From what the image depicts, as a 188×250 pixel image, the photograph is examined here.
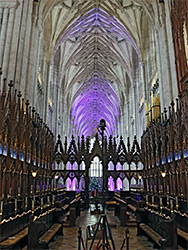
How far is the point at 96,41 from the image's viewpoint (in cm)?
2861

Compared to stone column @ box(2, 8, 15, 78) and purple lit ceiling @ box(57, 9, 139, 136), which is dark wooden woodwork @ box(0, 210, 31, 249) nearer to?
stone column @ box(2, 8, 15, 78)

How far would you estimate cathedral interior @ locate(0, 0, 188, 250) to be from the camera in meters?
6.50

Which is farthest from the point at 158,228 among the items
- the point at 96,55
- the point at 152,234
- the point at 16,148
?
the point at 96,55

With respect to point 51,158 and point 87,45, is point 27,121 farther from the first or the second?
point 87,45

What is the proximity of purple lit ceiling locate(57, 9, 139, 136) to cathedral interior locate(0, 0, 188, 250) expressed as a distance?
0.16 metres

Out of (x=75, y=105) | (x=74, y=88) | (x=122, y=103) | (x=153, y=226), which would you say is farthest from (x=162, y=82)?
(x=75, y=105)

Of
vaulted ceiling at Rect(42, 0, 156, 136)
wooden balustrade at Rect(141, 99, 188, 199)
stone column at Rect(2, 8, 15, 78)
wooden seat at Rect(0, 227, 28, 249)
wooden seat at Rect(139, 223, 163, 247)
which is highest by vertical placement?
vaulted ceiling at Rect(42, 0, 156, 136)

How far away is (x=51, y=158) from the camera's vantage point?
16250 mm

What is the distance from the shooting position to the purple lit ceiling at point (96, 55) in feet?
78.8

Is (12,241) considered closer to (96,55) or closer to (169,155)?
(169,155)

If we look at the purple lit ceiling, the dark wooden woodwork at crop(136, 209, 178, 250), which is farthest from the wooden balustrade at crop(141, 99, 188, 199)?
the purple lit ceiling

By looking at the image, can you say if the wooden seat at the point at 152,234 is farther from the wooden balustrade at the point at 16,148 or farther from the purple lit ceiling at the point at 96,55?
the purple lit ceiling at the point at 96,55

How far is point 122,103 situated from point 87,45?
431 inches

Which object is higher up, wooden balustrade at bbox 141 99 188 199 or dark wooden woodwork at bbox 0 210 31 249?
wooden balustrade at bbox 141 99 188 199
